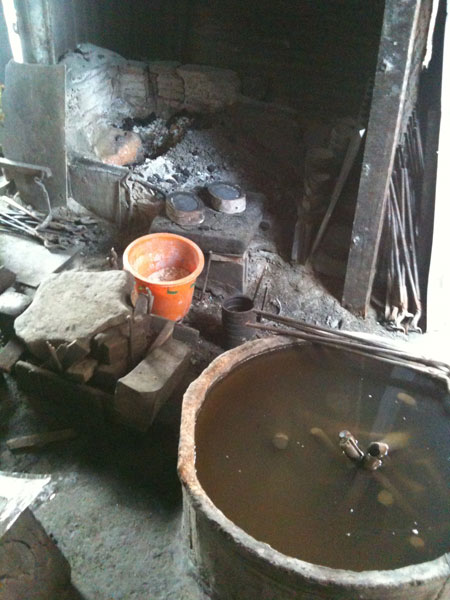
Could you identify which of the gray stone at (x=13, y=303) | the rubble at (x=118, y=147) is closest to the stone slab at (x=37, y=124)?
the rubble at (x=118, y=147)

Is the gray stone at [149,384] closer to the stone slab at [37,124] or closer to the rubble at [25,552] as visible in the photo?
the rubble at [25,552]

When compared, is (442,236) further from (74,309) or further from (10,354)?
(10,354)

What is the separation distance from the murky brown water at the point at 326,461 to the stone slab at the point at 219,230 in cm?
190

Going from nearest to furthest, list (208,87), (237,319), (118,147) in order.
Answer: (237,319), (118,147), (208,87)

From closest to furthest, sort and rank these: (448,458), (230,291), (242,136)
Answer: (448,458) → (230,291) → (242,136)

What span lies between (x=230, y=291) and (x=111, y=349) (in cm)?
199

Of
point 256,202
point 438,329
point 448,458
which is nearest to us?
point 448,458

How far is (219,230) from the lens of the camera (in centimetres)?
506

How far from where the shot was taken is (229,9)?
6.83 m

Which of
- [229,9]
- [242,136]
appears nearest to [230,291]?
[242,136]

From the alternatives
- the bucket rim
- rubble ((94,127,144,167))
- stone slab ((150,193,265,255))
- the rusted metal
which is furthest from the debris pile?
rubble ((94,127,144,167))

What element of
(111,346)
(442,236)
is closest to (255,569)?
(111,346)

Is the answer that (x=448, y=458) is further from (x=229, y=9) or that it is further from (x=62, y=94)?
(x=229, y=9)

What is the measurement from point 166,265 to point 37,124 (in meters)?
2.30
